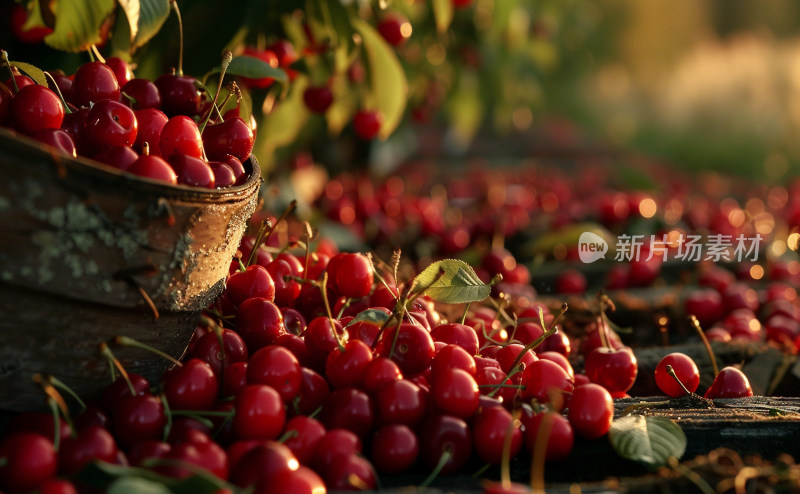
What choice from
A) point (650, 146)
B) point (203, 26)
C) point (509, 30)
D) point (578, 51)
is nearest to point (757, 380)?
point (203, 26)

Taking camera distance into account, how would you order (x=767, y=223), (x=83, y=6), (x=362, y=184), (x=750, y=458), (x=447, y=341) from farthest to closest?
1. (x=362, y=184)
2. (x=767, y=223)
3. (x=83, y=6)
4. (x=447, y=341)
5. (x=750, y=458)

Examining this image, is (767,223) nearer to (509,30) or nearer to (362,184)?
(509,30)

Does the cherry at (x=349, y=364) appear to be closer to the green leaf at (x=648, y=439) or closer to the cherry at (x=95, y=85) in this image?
the green leaf at (x=648, y=439)

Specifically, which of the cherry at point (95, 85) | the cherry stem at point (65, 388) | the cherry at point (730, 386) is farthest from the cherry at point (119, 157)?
the cherry at point (730, 386)

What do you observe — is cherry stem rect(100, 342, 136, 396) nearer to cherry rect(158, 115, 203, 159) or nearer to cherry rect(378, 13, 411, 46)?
cherry rect(158, 115, 203, 159)

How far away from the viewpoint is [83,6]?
65.2 inches

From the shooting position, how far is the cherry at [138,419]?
45.4 inches

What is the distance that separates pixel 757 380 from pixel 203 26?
1.78 meters

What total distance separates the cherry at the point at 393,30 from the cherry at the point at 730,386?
179 centimetres

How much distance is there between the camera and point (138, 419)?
3.78 feet

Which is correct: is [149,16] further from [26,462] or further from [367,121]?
[367,121]

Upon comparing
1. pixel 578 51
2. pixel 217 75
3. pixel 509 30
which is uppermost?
pixel 578 51

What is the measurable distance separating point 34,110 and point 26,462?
21.7 inches

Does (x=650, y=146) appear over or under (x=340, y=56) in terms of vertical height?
over
